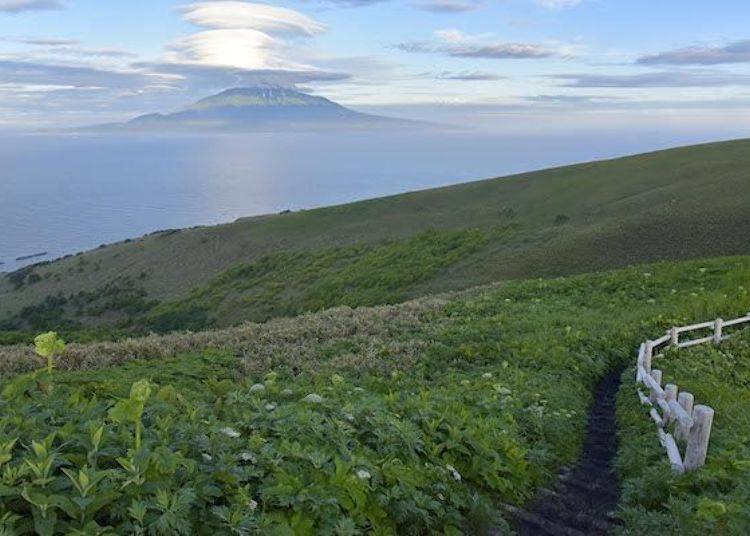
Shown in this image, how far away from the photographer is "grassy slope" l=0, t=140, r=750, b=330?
145 ft

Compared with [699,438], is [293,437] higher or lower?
higher

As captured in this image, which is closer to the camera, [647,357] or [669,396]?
[669,396]

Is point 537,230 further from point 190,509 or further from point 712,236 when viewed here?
point 190,509

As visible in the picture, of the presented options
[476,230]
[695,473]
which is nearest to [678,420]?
[695,473]

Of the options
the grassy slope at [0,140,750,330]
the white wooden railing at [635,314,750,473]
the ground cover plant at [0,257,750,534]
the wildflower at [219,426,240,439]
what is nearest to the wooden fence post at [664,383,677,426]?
the white wooden railing at [635,314,750,473]

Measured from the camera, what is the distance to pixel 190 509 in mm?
4750

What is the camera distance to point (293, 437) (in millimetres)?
6520

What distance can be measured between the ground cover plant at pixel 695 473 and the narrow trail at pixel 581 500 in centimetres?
27

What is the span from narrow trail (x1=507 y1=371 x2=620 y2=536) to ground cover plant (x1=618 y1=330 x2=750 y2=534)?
0.88 ft

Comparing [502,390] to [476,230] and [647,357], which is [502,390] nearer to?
[647,357]

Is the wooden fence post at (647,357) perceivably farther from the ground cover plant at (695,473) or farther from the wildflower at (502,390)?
the wildflower at (502,390)

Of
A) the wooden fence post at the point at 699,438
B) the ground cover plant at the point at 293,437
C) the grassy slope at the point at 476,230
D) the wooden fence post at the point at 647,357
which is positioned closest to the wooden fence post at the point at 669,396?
the ground cover plant at the point at 293,437

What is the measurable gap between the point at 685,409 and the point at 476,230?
52.2 metres

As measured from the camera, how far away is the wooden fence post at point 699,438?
322 inches
